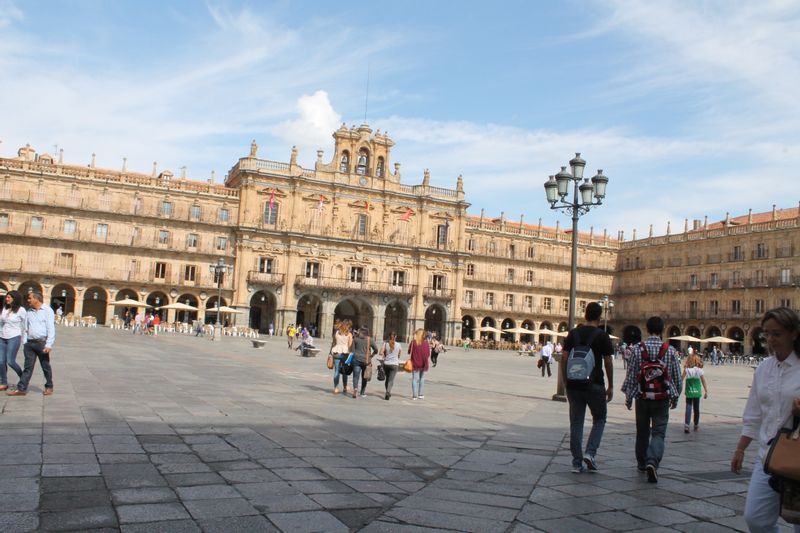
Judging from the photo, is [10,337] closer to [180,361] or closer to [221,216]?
[180,361]

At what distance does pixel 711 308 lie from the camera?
60750mm

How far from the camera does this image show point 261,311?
185 feet

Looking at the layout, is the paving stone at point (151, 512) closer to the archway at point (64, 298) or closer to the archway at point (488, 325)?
the archway at point (64, 298)

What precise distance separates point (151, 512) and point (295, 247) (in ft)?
164

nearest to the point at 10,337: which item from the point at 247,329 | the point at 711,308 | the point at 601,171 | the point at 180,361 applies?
the point at 180,361

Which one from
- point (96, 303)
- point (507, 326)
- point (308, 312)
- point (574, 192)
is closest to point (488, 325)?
point (507, 326)

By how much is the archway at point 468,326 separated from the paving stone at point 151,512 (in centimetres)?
6068

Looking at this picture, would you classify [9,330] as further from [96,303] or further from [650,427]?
[96,303]

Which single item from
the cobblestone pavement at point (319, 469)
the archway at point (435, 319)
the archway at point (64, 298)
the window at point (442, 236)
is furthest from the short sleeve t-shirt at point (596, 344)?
the archway at point (435, 319)

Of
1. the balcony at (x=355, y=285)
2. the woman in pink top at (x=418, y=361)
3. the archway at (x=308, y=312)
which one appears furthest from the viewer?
the archway at (x=308, y=312)

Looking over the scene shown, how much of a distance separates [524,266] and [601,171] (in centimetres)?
5227

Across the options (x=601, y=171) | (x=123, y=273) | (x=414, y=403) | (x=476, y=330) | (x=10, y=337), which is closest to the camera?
(x=10, y=337)

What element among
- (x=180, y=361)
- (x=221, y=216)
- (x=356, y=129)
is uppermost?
(x=356, y=129)

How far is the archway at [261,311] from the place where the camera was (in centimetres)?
5553
